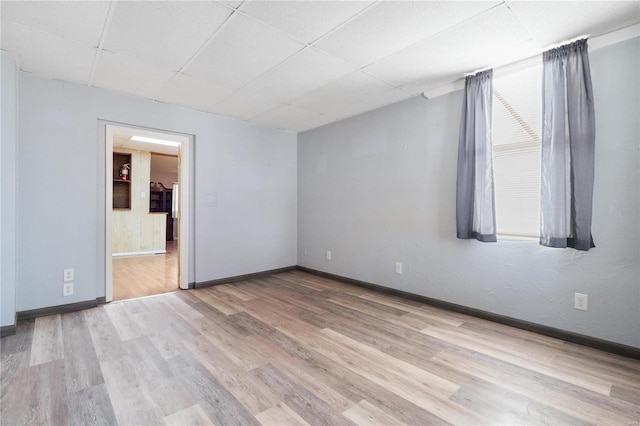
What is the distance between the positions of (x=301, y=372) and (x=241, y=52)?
253cm

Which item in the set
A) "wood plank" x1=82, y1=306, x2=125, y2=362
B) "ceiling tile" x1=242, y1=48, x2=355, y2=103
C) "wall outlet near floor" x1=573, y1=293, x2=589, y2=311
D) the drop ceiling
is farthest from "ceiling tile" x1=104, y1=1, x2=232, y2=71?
"wall outlet near floor" x1=573, y1=293, x2=589, y2=311

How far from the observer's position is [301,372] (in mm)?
1943

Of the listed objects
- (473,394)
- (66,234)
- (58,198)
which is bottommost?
(473,394)

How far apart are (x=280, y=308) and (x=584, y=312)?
2.70 metres

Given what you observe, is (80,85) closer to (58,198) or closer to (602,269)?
(58,198)

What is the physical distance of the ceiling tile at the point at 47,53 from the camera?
219 cm

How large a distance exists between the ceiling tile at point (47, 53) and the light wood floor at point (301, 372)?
93.4 inches

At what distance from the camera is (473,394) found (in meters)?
1.72

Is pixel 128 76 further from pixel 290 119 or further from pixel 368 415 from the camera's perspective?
pixel 368 415

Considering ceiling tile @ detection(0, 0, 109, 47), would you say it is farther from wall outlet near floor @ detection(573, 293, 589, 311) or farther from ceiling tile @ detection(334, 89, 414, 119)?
wall outlet near floor @ detection(573, 293, 589, 311)

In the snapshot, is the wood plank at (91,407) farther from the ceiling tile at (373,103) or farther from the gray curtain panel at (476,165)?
the ceiling tile at (373,103)

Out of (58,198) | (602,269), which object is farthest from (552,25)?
(58,198)

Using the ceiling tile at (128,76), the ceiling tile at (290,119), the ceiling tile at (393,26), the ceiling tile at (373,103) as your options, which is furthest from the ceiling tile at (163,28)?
the ceiling tile at (373,103)


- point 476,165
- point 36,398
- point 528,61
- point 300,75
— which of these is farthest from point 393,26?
point 36,398
